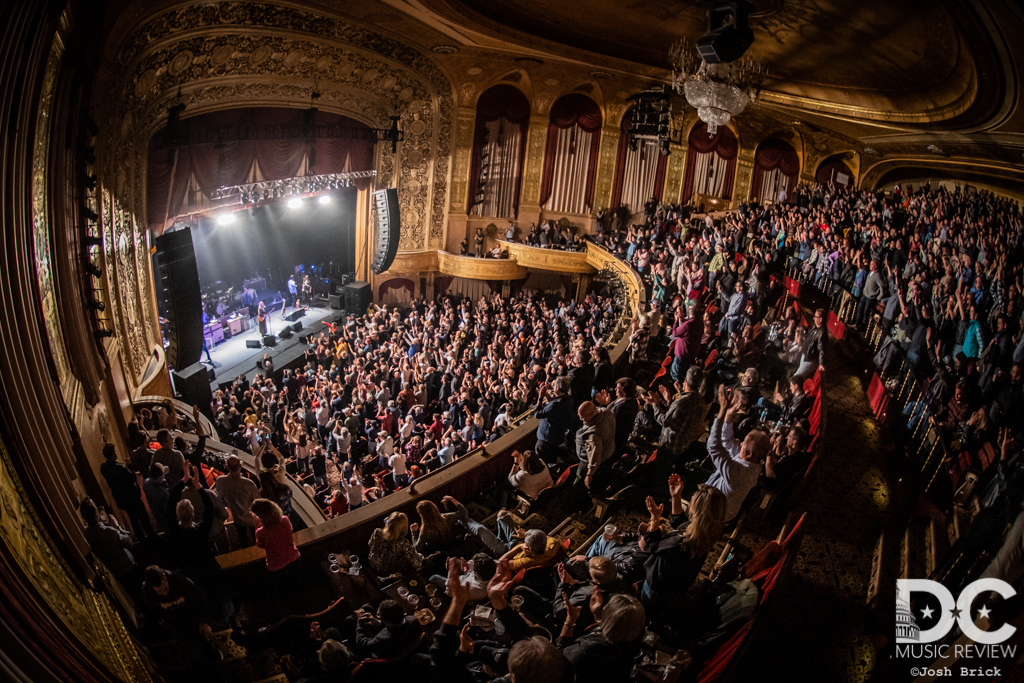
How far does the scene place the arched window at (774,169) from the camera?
16594 millimetres

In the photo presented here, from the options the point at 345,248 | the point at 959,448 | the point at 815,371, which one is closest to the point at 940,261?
the point at 815,371

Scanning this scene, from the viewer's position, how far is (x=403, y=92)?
550 inches

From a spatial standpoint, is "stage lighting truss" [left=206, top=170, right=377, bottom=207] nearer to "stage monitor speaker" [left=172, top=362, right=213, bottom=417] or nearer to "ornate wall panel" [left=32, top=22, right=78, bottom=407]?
"stage monitor speaker" [left=172, top=362, right=213, bottom=417]

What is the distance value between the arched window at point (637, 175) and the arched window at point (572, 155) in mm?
750

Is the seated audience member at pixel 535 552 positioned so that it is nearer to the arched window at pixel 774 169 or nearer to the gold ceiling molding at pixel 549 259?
the gold ceiling molding at pixel 549 259

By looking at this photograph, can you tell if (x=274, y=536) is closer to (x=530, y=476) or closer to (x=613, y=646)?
(x=530, y=476)

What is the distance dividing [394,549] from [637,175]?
50.2 feet

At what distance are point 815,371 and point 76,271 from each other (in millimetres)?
7317

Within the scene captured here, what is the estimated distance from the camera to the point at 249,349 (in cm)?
1370

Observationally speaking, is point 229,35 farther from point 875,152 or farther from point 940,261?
point 875,152

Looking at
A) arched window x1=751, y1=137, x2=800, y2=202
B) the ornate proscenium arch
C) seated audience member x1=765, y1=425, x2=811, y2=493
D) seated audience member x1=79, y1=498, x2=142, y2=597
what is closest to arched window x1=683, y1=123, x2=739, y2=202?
arched window x1=751, y1=137, x2=800, y2=202

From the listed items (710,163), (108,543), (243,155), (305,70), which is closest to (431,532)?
(108,543)

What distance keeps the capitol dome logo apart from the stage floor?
38.8 feet

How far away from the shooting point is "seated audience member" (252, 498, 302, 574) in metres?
3.47
